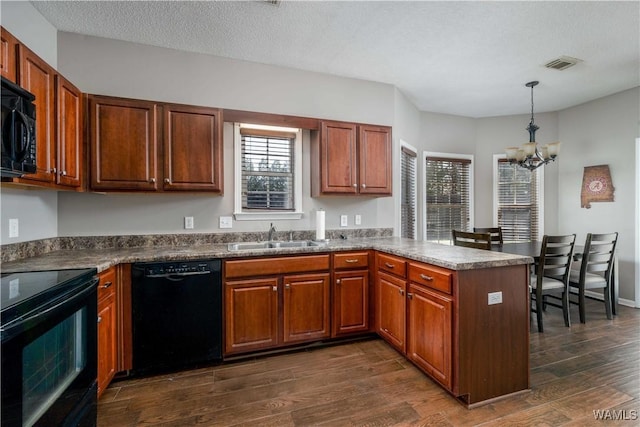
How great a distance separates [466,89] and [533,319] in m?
2.88

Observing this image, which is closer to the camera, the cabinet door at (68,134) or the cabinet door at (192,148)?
the cabinet door at (68,134)

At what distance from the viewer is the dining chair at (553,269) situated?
311 cm

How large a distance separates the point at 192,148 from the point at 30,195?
1.21m

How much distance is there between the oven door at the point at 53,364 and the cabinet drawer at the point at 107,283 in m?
0.32

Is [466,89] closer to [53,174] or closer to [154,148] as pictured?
[154,148]

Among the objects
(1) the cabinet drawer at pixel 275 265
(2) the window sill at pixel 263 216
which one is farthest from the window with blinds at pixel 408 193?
(1) the cabinet drawer at pixel 275 265

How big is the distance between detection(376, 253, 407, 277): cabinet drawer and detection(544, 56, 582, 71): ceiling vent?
8.85ft

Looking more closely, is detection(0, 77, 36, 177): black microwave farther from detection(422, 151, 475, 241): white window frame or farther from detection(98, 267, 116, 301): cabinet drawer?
detection(422, 151, 475, 241): white window frame

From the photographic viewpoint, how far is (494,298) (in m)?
2.04

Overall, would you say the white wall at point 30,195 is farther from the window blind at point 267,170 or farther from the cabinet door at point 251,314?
the window blind at point 267,170

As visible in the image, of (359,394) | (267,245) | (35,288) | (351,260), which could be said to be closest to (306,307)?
(351,260)

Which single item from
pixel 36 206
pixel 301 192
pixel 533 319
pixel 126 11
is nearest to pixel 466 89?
pixel 301 192

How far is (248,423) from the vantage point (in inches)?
72.7

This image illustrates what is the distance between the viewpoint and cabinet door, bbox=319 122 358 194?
124 inches
